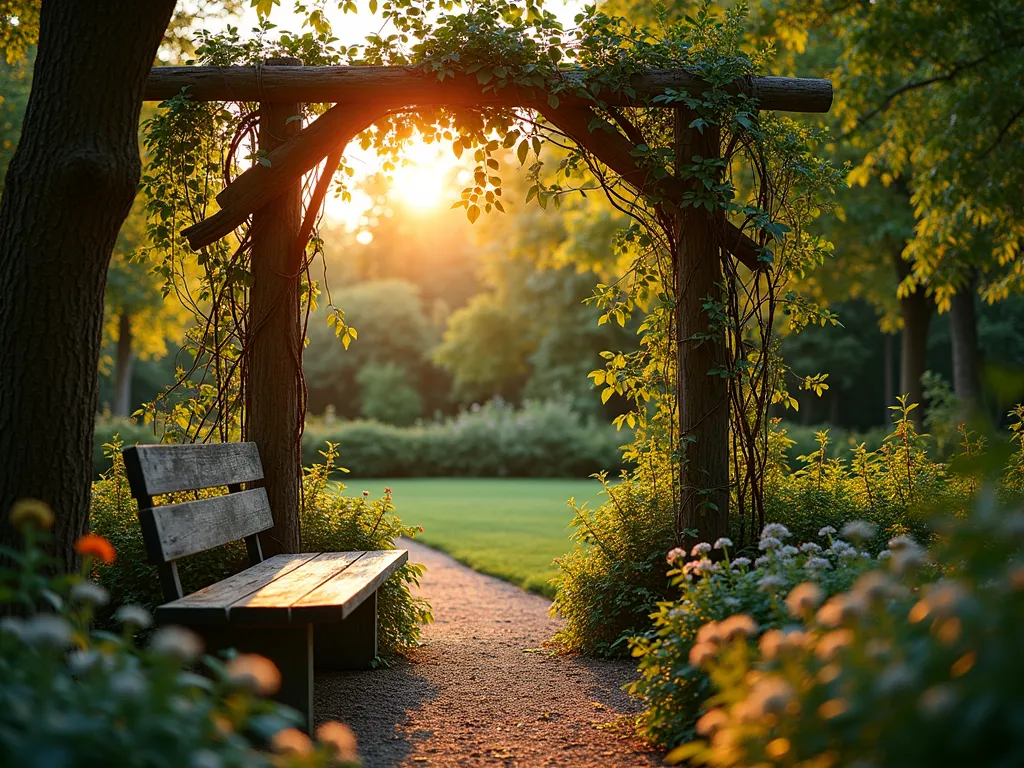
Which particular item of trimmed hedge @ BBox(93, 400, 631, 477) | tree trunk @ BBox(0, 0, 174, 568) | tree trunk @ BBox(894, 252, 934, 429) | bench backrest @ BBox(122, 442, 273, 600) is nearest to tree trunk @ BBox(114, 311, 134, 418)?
trimmed hedge @ BBox(93, 400, 631, 477)

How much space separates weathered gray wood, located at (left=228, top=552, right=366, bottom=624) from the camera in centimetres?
329

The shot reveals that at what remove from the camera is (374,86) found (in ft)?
16.1

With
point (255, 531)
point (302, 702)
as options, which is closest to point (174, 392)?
point (255, 531)

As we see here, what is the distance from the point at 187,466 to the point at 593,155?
8.95 feet

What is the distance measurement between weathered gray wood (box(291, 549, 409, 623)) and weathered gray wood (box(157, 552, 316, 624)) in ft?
0.83

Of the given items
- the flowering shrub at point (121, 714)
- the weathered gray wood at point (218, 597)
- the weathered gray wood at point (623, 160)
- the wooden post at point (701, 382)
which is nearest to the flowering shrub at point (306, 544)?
the weathered gray wood at point (218, 597)

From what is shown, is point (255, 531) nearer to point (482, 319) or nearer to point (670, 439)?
point (670, 439)

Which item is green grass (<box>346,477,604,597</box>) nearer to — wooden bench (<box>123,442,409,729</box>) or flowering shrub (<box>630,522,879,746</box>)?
wooden bench (<box>123,442,409,729</box>)

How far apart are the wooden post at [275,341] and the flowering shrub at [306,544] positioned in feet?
1.27

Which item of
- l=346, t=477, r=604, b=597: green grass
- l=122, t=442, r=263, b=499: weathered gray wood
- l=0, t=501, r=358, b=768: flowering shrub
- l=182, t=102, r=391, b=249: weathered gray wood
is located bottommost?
l=346, t=477, r=604, b=597: green grass

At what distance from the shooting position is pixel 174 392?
549cm

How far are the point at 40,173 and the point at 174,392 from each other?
2.20 m

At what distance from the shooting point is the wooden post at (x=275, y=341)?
16.8 ft

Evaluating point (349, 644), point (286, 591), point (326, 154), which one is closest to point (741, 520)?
point (349, 644)
